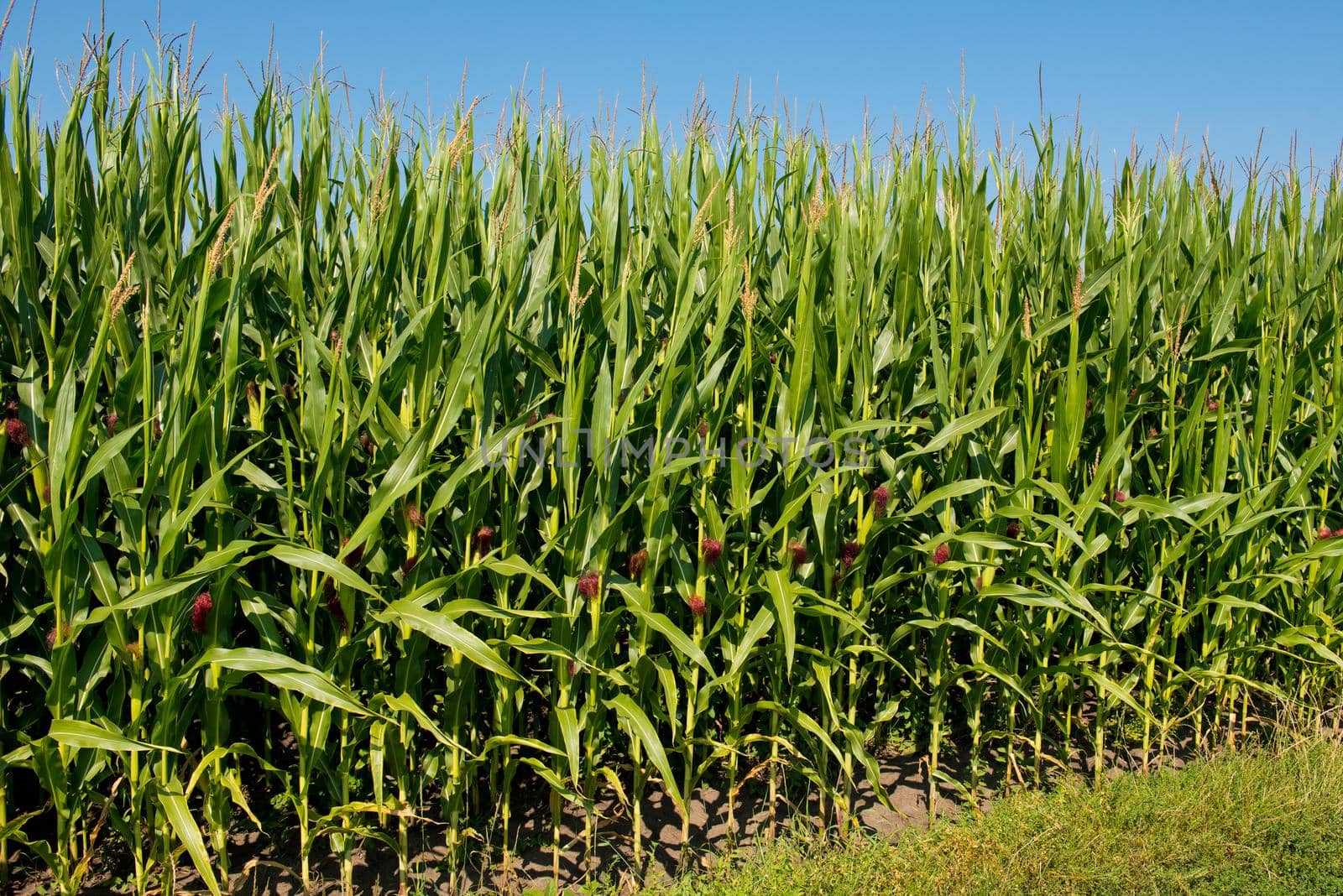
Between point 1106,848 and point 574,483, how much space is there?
176cm

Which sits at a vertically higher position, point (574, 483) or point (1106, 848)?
point (574, 483)

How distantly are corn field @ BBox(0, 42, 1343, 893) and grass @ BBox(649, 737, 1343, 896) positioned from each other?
0.20 meters

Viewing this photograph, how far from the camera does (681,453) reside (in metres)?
2.57

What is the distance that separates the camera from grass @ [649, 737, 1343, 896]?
99.4 inches

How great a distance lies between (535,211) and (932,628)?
1752 millimetres

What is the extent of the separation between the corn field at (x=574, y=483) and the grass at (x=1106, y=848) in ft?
0.66

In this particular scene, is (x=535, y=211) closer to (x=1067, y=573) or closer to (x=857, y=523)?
(x=857, y=523)

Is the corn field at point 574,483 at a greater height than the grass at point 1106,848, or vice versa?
the corn field at point 574,483

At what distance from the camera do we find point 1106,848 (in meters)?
2.66

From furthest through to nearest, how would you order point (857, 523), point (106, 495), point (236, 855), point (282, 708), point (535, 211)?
1. point (535, 211)
2. point (857, 523)
3. point (236, 855)
4. point (106, 495)
5. point (282, 708)

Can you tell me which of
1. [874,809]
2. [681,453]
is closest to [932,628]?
[874,809]

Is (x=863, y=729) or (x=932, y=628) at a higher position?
(x=932, y=628)

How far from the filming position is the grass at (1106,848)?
2.53 metres

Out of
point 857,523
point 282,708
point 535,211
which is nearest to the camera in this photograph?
point 282,708
